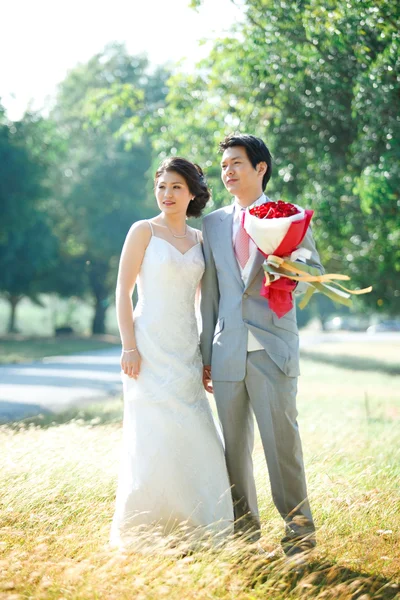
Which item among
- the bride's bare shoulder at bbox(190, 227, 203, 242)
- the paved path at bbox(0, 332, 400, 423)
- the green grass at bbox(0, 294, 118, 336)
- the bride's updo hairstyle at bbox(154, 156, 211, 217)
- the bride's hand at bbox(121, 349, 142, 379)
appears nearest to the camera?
the bride's hand at bbox(121, 349, 142, 379)

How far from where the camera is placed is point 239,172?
4801mm

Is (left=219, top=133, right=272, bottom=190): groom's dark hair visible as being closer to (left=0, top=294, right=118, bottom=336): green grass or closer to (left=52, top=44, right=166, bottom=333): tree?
(left=52, top=44, right=166, bottom=333): tree

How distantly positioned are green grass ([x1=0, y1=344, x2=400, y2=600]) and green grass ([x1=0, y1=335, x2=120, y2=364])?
15.9 metres

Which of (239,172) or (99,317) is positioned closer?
(239,172)

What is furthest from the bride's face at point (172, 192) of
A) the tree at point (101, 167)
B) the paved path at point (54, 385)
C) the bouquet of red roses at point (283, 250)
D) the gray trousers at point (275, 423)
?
the tree at point (101, 167)

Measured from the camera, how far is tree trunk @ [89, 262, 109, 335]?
40.6 meters

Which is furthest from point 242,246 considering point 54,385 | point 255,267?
point 54,385

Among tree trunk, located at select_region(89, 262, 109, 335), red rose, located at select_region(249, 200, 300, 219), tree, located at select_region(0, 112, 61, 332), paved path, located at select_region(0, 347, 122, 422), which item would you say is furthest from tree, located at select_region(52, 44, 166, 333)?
red rose, located at select_region(249, 200, 300, 219)

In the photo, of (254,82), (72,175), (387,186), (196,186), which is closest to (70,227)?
(72,175)

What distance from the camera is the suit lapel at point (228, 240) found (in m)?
4.74

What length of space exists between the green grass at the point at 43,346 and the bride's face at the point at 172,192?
17.2m

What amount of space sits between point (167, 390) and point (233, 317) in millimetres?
607

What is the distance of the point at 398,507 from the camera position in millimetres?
5352

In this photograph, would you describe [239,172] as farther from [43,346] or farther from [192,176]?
[43,346]
